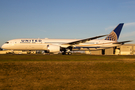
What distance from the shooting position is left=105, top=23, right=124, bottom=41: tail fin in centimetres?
5388

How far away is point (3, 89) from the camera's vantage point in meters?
8.38

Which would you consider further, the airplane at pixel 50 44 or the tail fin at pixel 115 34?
the tail fin at pixel 115 34

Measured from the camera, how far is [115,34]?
54312 millimetres

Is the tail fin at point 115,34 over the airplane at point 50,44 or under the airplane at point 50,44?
over

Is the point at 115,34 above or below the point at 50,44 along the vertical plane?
above

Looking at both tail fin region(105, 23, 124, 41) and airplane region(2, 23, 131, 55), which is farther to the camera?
tail fin region(105, 23, 124, 41)

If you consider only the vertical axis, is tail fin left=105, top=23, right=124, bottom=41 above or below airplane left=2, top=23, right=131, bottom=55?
above

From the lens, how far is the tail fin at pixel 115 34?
5388cm

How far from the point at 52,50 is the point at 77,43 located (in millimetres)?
9473

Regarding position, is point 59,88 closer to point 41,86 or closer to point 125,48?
point 41,86

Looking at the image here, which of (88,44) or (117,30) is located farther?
(117,30)

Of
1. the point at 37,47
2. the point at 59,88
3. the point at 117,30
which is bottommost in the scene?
the point at 59,88

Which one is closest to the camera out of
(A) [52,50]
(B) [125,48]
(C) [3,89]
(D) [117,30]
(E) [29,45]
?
(C) [3,89]

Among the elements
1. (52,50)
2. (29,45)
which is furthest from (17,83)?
(29,45)
